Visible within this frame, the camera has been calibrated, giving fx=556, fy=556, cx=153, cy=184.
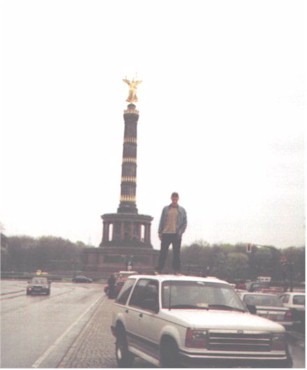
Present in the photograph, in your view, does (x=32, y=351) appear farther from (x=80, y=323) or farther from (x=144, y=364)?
(x=80, y=323)

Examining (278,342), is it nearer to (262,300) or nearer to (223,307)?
(223,307)

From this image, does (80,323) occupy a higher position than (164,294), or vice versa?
(164,294)

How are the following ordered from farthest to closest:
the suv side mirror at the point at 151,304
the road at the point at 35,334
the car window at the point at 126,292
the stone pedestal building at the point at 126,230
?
the stone pedestal building at the point at 126,230
the road at the point at 35,334
the car window at the point at 126,292
the suv side mirror at the point at 151,304

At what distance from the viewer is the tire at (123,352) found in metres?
10.8

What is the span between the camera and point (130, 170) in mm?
104250

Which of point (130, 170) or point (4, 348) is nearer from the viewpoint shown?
point (4, 348)

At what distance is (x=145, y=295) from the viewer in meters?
10.3

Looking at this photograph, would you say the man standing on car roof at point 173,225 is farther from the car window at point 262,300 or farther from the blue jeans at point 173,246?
the car window at point 262,300

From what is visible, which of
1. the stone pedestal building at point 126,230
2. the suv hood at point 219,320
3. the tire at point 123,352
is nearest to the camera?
the suv hood at point 219,320

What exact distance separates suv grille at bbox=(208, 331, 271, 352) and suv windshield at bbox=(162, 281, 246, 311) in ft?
3.48

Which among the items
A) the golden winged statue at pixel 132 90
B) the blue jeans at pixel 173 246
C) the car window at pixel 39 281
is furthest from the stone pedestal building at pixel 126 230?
the blue jeans at pixel 173 246

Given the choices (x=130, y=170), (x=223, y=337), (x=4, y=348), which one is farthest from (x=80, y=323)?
(x=130, y=170)

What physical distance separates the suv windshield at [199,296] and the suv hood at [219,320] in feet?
0.91

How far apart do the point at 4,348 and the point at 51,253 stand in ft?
461
